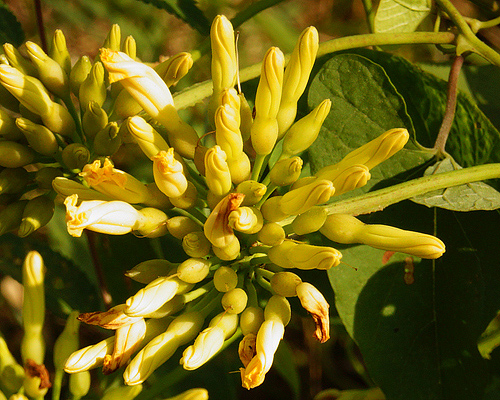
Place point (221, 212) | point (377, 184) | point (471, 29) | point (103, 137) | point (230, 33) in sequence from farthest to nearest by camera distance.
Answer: point (471, 29), point (377, 184), point (103, 137), point (230, 33), point (221, 212)

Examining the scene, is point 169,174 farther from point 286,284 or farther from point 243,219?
point 286,284

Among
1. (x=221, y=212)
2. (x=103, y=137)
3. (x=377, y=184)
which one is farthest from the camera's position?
(x=377, y=184)

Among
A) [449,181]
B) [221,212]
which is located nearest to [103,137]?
[221,212]

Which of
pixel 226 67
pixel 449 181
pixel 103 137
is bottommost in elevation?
pixel 449 181

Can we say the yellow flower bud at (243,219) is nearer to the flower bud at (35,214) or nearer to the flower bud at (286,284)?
the flower bud at (286,284)

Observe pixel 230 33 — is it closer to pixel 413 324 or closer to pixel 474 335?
pixel 413 324

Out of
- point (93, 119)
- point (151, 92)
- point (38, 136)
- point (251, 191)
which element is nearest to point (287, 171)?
point (251, 191)

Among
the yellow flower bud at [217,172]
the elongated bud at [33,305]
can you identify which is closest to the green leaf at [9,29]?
the elongated bud at [33,305]

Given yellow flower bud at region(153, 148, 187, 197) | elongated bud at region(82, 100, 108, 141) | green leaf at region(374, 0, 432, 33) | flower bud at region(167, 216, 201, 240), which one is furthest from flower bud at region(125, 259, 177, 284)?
green leaf at region(374, 0, 432, 33)
